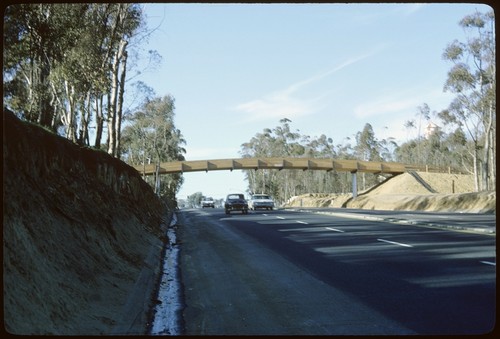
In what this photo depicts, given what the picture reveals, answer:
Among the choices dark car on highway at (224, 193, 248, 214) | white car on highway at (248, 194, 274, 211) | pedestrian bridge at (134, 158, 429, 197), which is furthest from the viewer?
pedestrian bridge at (134, 158, 429, 197)

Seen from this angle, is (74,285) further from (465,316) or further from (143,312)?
(465,316)

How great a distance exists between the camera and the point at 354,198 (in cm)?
6888

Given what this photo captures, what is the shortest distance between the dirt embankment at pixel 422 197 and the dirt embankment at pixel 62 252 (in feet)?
112

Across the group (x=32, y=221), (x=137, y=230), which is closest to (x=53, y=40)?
(x=137, y=230)

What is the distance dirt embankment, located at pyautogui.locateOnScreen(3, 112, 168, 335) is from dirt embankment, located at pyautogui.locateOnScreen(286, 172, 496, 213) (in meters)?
34.2

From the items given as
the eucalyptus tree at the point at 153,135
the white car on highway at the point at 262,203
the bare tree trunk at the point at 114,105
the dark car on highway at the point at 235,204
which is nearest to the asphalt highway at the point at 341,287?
the bare tree trunk at the point at 114,105

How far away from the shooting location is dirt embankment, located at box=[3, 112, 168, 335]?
211 inches

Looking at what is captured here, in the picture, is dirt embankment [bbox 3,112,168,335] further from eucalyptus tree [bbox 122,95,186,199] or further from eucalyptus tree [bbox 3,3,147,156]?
eucalyptus tree [bbox 122,95,186,199]

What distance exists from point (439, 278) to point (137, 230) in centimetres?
952

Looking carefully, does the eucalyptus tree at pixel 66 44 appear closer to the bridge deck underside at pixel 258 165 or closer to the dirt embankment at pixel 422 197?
the dirt embankment at pixel 422 197

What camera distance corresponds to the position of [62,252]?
7.44 meters

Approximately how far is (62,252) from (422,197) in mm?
51779

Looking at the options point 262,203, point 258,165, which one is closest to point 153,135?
point 258,165

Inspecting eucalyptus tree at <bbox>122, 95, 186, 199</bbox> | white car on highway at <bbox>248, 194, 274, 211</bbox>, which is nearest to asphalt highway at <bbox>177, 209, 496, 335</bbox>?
white car on highway at <bbox>248, 194, 274, 211</bbox>
